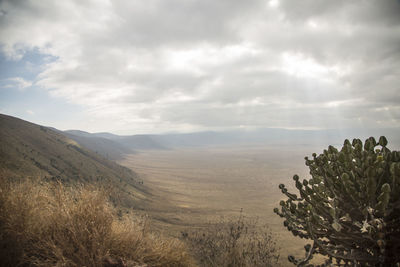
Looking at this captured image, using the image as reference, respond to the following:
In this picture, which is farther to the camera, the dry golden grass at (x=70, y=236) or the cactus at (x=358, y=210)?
the dry golden grass at (x=70, y=236)

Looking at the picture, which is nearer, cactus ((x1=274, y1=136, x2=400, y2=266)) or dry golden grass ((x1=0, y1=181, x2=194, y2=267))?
cactus ((x1=274, y1=136, x2=400, y2=266))

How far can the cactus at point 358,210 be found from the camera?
102 inches

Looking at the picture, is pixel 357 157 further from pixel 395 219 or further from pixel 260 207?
pixel 260 207

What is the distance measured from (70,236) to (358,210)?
178 inches

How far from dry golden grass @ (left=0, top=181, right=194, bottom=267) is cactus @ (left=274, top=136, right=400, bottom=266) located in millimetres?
2644

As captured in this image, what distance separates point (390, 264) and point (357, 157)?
1394mm

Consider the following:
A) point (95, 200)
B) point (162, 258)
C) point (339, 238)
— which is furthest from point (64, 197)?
point (339, 238)

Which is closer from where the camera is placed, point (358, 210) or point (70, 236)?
point (358, 210)

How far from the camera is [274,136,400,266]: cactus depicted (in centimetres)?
258

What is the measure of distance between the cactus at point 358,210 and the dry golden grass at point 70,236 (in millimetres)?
2644

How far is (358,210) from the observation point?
301 cm

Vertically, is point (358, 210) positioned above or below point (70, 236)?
above

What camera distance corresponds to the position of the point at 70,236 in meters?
3.58

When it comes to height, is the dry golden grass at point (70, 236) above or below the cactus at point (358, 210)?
below
